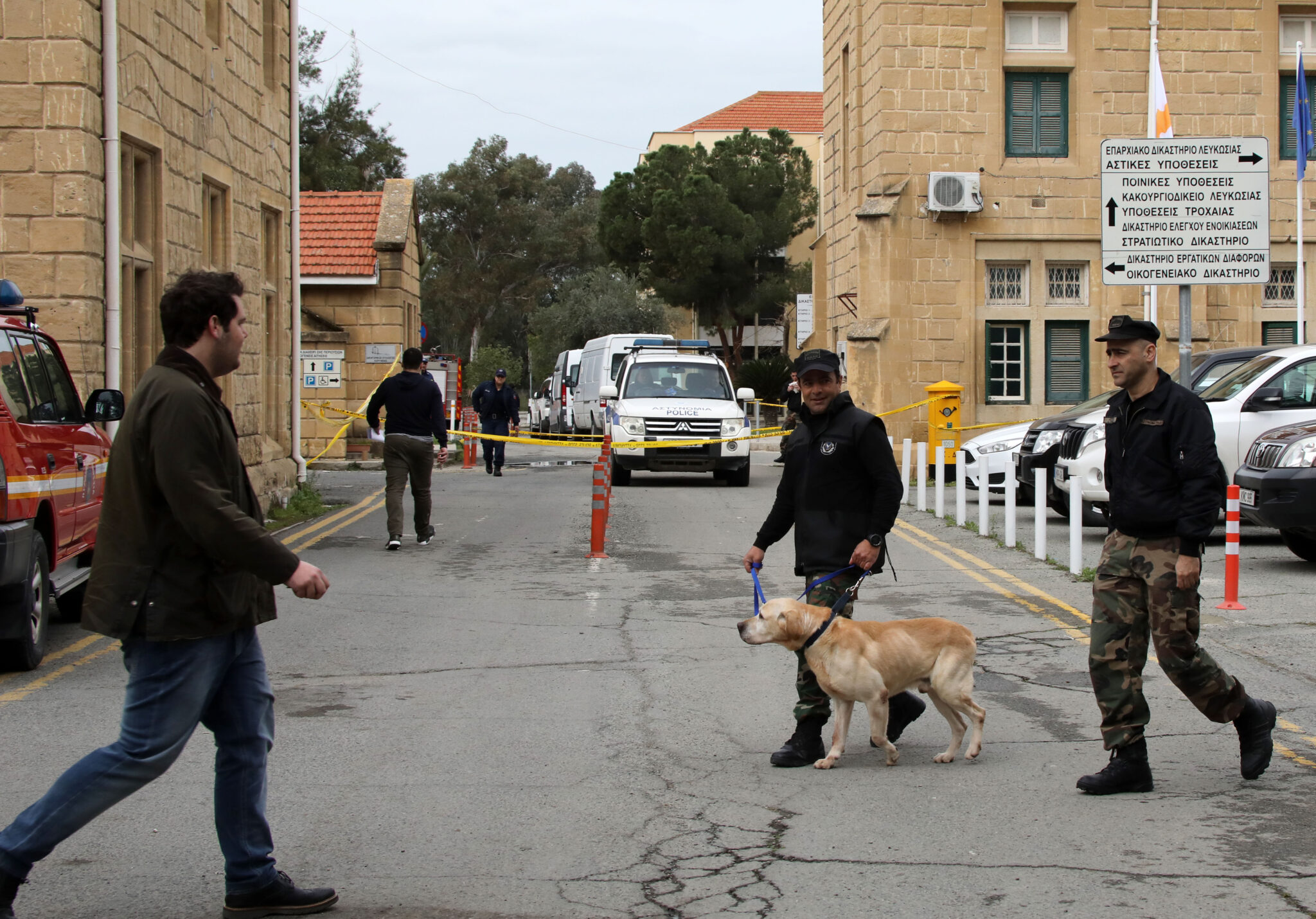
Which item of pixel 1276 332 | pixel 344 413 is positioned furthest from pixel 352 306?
pixel 1276 332

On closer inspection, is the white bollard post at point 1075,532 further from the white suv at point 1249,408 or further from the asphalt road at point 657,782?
the white suv at point 1249,408

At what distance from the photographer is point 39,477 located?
8.22 m

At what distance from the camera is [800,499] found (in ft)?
21.8

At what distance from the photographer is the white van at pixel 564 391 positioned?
40.0 m

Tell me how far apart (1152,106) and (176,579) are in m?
23.5

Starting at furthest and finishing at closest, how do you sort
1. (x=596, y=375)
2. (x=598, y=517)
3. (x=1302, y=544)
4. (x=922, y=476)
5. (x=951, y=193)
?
(x=596, y=375) → (x=951, y=193) → (x=922, y=476) → (x=598, y=517) → (x=1302, y=544)

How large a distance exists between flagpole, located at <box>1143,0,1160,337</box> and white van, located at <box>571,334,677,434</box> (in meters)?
10.3

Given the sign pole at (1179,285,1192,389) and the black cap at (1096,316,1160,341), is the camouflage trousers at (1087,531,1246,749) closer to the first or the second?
the black cap at (1096,316,1160,341)

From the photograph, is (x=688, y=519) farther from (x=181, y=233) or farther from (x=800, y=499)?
(x=800, y=499)

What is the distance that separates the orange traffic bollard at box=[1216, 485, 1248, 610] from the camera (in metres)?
10.4

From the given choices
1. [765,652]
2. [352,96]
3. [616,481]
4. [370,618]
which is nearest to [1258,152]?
[765,652]

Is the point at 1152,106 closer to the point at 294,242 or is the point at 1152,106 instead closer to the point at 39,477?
the point at 294,242

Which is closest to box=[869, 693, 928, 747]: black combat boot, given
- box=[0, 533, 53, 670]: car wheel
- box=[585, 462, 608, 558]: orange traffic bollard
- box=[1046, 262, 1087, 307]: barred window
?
box=[0, 533, 53, 670]: car wheel

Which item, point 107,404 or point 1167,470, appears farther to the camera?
point 107,404
